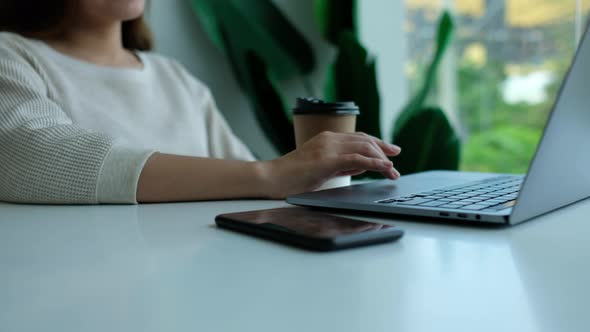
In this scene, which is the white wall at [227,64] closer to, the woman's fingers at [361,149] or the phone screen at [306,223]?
the woman's fingers at [361,149]

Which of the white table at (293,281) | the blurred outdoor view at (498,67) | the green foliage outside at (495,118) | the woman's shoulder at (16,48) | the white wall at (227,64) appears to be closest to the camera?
the white table at (293,281)

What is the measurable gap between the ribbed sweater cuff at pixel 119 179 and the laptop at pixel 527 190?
0.24 m

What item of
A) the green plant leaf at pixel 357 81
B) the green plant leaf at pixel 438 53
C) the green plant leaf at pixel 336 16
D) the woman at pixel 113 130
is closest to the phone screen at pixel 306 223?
the woman at pixel 113 130

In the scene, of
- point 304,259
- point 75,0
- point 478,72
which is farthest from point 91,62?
point 478,72

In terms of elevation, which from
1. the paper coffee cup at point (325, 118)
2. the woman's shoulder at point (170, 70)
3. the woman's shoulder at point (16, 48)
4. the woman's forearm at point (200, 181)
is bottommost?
the woman's forearm at point (200, 181)

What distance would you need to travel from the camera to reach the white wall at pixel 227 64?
1.99m

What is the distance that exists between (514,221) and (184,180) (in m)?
0.46

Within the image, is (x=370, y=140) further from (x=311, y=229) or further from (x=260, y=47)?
(x=260, y=47)

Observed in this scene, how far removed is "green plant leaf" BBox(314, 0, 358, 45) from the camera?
81.6 inches

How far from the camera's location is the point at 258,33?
6.74 feet

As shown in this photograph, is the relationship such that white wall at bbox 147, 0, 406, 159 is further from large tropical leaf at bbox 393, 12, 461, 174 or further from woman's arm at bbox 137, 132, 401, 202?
woman's arm at bbox 137, 132, 401, 202

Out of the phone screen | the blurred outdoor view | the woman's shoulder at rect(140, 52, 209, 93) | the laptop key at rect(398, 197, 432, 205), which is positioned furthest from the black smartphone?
the blurred outdoor view

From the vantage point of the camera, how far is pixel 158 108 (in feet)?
4.99

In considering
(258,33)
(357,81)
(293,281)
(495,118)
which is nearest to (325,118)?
(293,281)
